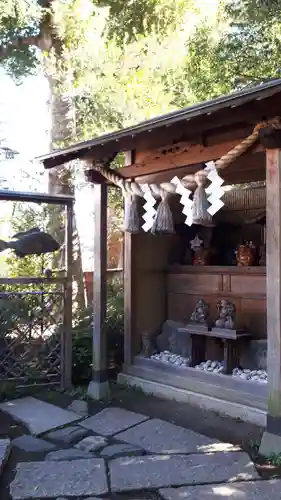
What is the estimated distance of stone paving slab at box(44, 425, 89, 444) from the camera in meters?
3.53

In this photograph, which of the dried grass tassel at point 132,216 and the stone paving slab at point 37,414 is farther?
the dried grass tassel at point 132,216

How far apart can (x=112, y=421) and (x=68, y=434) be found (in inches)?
17.0

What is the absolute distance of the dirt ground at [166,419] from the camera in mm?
3020

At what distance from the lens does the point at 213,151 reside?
12.7 feet

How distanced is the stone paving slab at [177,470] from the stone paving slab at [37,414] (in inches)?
36.3

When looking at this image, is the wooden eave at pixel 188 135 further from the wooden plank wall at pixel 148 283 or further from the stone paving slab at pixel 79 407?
the stone paving slab at pixel 79 407

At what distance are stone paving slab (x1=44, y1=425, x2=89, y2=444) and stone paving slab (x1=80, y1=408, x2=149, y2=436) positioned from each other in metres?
0.09

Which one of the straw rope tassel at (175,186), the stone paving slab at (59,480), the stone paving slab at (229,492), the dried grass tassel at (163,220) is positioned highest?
the straw rope tassel at (175,186)

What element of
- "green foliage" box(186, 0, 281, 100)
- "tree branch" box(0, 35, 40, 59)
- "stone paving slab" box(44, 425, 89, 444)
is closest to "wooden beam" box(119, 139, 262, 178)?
"stone paving slab" box(44, 425, 89, 444)

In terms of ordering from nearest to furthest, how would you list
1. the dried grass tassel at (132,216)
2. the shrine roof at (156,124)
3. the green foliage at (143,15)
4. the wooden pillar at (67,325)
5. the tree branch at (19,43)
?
the shrine roof at (156,124) < the dried grass tassel at (132,216) < the wooden pillar at (67,325) < the green foliage at (143,15) < the tree branch at (19,43)

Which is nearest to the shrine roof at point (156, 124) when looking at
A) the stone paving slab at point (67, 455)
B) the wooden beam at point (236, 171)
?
the wooden beam at point (236, 171)

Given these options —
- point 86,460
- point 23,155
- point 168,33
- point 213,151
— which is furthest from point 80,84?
point 86,460

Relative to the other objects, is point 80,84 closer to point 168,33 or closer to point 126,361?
point 168,33

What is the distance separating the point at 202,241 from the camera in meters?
5.18
